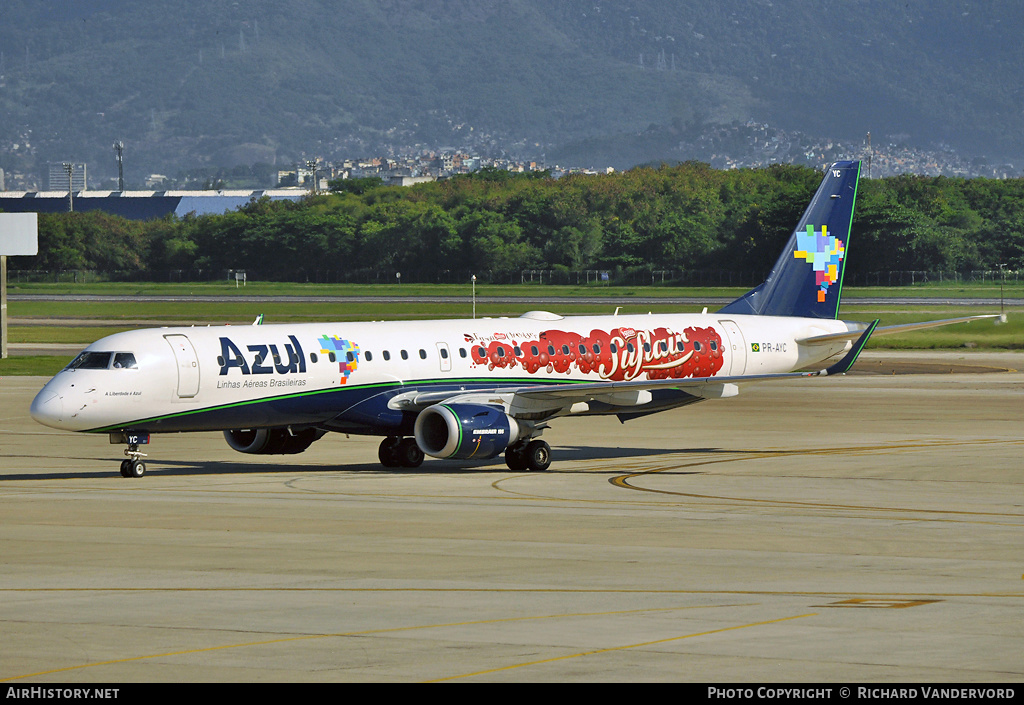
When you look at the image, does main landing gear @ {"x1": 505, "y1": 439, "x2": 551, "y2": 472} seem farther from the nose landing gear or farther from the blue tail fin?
the blue tail fin

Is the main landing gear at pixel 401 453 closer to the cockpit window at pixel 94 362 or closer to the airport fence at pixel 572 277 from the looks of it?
the cockpit window at pixel 94 362

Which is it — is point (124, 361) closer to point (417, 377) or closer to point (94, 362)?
point (94, 362)

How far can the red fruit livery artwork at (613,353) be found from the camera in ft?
139

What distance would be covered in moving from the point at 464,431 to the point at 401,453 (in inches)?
154

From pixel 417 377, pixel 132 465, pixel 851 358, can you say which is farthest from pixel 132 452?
pixel 851 358

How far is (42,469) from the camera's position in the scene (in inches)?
1630

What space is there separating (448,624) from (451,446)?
1926 centimetres

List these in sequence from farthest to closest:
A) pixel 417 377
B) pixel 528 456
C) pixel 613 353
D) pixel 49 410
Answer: pixel 613 353 → pixel 417 377 → pixel 528 456 → pixel 49 410

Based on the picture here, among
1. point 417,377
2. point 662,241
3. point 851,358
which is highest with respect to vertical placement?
point 662,241

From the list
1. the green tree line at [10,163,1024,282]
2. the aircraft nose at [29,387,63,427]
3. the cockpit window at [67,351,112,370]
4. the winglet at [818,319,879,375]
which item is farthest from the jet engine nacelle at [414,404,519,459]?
the green tree line at [10,163,1024,282]

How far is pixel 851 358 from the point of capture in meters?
46.8

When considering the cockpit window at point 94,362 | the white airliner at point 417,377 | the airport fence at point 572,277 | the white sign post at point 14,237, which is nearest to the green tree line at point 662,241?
the airport fence at point 572,277

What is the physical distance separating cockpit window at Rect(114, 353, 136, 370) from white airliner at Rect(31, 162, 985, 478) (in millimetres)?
51

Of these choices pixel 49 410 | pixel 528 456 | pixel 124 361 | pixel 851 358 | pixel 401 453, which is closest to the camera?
pixel 49 410
